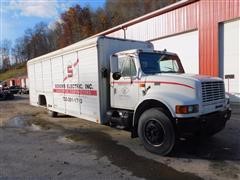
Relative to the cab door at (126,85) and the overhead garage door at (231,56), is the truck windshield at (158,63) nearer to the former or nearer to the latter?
the cab door at (126,85)

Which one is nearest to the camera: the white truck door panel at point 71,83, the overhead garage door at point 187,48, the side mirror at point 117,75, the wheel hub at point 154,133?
the wheel hub at point 154,133

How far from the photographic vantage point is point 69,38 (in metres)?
60.8

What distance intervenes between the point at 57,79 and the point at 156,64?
191 inches

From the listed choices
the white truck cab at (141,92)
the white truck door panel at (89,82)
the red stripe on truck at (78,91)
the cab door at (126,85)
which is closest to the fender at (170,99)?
the white truck cab at (141,92)

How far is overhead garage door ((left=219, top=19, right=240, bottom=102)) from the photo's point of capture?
13711 mm

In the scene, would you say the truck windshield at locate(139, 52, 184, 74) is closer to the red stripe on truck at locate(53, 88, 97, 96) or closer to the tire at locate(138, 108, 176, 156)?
the tire at locate(138, 108, 176, 156)

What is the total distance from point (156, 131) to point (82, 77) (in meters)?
3.46

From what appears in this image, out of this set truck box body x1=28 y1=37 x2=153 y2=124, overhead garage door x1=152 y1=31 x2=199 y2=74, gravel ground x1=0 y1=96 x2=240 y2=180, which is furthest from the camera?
overhead garage door x1=152 y1=31 x2=199 y2=74

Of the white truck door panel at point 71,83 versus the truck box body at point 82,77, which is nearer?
the truck box body at point 82,77

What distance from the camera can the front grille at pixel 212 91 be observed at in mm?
6166

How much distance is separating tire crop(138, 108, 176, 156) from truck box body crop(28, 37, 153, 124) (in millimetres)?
1787

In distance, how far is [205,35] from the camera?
49.4ft

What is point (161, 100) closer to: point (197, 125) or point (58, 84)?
point (197, 125)

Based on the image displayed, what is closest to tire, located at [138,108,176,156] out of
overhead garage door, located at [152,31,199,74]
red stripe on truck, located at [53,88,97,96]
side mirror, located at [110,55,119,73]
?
side mirror, located at [110,55,119,73]
